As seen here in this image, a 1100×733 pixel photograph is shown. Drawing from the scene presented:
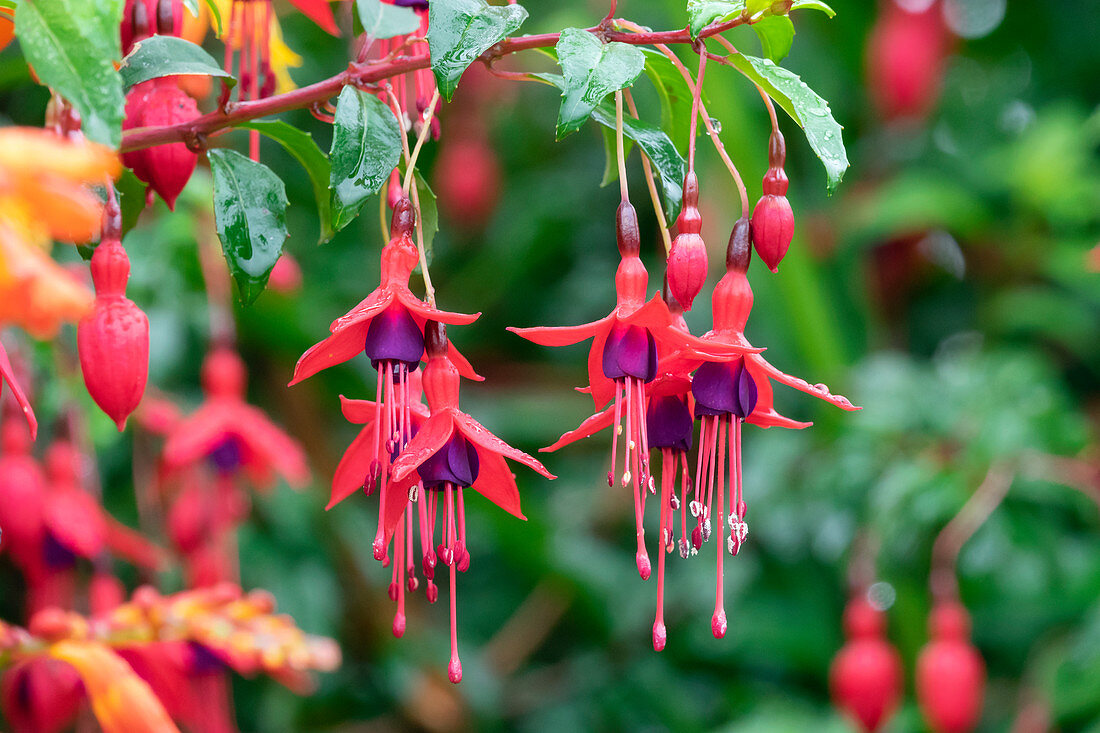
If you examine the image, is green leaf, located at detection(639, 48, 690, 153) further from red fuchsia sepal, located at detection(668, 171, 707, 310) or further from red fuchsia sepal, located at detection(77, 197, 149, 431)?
red fuchsia sepal, located at detection(77, 197, 149, 431)

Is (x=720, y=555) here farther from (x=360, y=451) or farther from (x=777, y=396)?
(x=777, y=396)

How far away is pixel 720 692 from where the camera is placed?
5.23 feet

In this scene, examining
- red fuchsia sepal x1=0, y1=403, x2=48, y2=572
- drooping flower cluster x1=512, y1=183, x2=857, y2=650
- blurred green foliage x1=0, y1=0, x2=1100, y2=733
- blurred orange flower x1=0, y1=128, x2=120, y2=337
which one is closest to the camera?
blurred orange flower x1=0, y1=128, x2=120, y2=337

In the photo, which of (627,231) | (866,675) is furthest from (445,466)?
(866,675)

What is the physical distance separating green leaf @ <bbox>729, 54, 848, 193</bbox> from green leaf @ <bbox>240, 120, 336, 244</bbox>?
0.19 m

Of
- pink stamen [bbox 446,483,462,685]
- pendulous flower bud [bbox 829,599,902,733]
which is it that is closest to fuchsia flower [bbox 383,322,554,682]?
pink stamen [bbox 446,483,462,685]

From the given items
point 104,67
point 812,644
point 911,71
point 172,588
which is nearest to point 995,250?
point 911,71

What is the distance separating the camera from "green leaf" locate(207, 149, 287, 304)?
0.45 m

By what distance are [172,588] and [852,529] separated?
2.80 ft

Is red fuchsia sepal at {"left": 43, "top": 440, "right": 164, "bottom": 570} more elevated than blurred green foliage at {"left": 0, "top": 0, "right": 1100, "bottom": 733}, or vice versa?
red fuchsia sepal at {"left": 43, "top": 440, "right": 164, "bottom": 570}

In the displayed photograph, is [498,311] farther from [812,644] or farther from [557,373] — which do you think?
[812,644]

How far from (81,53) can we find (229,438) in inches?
23.3

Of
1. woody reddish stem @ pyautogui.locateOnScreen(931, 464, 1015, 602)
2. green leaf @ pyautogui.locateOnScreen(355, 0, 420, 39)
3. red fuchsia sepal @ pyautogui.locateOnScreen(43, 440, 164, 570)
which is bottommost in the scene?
woody reddish stem @ pyautogui.locateOnScreen(931, 464, 1015, 602)

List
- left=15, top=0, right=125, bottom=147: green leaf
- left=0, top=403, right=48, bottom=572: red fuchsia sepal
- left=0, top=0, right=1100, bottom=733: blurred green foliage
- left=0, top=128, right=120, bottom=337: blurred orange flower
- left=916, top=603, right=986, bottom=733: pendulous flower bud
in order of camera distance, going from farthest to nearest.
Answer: left=0, top=0, right=1100, bottom=733: blurred green foliage → left=916, top=603, right=986, bottom=733: pendulous flower bud → left=0, top=403, right=48, bottom=572: red fuchsia sepal → left=15, top=0, right=125, bottom=147: green leaf → left=0, top=128, right=120, bottom=337: blurred orange flower
